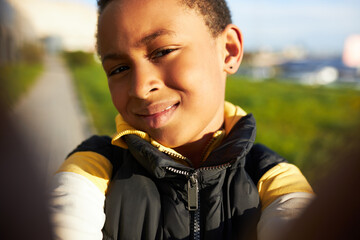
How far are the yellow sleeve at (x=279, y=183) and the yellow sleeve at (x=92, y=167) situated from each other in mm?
564

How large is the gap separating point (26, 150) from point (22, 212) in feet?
0.26

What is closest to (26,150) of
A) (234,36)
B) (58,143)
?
(234,36)

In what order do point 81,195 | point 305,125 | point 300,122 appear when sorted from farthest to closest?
point 300,122
point 305,125
point 81,195

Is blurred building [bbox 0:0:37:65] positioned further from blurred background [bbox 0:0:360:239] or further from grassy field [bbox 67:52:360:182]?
grassy field [bbox 67:52:360:182]

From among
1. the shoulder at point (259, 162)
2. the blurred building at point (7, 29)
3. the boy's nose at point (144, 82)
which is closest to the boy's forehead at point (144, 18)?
the boy's nose at point (144, 82)

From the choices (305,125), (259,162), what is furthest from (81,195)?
(305,125)

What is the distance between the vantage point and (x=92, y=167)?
1353mm

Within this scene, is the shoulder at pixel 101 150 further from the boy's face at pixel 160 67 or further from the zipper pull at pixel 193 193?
the zipper pull at pixel 193 193

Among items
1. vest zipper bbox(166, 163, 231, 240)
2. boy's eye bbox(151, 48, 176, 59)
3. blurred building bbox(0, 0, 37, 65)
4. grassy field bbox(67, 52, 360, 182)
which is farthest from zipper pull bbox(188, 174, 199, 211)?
grassy field bbox(67, 52, 360, 182)

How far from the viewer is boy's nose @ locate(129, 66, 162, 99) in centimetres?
132

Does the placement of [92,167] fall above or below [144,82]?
below

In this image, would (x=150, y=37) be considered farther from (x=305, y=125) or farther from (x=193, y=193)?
(x=305, y=125)

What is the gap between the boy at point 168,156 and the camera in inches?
48.3

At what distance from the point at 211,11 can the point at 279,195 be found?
0.85 meters
